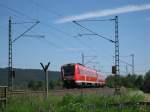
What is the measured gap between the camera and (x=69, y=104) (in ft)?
82.0

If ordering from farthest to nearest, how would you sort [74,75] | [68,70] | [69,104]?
[68,70] < [74,75] < [69,104]

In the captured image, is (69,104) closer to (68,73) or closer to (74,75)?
(74,75)

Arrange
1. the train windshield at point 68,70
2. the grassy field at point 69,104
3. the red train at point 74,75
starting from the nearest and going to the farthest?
the grassy field at point 69,104
the red train at point 74,75
the train windshield at point 68,70

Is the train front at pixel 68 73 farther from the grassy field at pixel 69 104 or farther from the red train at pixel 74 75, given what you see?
the grassy field at pixel 69 104

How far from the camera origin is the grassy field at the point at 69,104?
2392cm

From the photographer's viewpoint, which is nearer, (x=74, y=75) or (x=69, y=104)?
(x=69, y=104)

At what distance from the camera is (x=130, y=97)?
140ft

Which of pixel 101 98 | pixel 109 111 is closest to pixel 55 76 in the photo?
pixel 101 98

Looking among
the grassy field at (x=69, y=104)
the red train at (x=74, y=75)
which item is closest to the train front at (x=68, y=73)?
the red train at (x=74, y=75)

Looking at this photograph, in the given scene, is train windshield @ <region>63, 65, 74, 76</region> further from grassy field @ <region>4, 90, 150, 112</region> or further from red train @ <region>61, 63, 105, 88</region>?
grassy field @ <region>4, 90, 150, 112</region>

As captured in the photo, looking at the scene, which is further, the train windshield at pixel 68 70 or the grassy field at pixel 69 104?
the train windshield at pixel 68 70

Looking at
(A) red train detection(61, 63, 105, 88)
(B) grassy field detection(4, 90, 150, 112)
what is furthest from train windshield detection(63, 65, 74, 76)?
(B) grassy field detection(4, 90, 150, 112)

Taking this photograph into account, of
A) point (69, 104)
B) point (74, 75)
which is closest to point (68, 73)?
point (74, 75)

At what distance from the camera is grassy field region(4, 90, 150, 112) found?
78.5 feet
